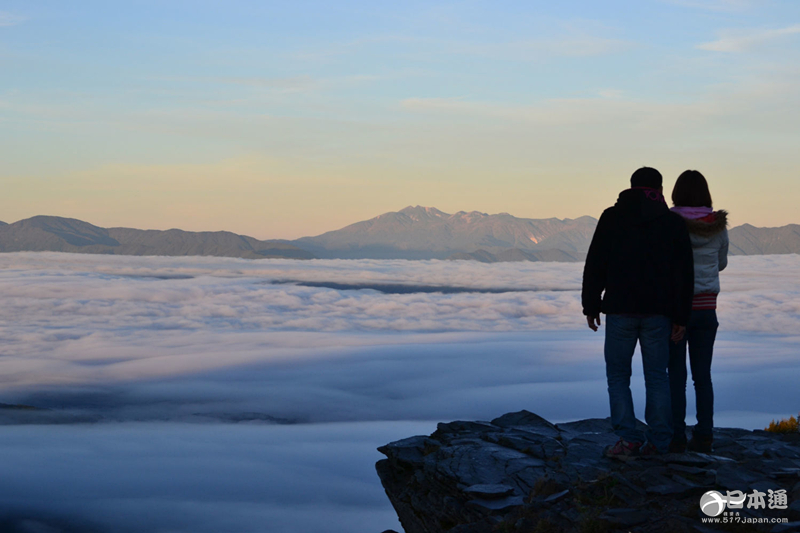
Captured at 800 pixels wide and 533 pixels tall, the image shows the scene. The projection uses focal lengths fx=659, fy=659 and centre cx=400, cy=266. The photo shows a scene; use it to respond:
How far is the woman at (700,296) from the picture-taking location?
7.31 m

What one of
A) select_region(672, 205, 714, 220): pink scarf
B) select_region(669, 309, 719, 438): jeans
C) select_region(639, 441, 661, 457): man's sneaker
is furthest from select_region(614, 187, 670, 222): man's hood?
select_region(639, 441, 661, 457): man's sneaker

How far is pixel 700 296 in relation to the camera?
736 cm

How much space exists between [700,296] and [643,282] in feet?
3.18

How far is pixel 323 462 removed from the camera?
148500mm

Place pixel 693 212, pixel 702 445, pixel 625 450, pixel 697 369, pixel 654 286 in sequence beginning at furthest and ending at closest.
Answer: pixel 702 445
pixel 697 369
pixel 625 450
pixel 693 212
pixel 654 286

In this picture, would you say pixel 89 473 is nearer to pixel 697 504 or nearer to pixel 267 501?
pixel 267 501

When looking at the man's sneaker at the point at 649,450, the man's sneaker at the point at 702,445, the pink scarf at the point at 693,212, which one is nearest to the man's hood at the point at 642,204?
the pink scarf at the point at 693,212

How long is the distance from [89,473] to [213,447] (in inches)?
1122

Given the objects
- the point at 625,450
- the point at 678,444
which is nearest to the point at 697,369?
the point at 678,444

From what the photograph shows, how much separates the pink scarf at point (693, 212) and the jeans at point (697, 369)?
1.07 metres

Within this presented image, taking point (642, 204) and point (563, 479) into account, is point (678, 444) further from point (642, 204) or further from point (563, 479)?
point (642, 204)

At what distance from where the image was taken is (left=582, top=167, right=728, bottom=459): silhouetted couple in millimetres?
6910

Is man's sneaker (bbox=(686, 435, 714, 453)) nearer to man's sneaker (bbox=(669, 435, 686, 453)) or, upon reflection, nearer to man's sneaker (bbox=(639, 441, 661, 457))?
man's sneaker (bbox=(669, 435, 686, 453))

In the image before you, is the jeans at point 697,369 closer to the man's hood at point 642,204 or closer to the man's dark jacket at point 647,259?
the man's dark jacket at point 647,259
